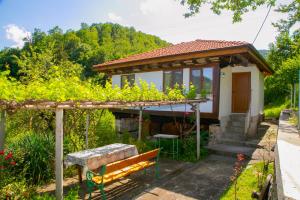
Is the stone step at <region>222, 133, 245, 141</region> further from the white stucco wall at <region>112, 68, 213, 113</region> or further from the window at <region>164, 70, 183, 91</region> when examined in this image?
the window at <region>164, 70, 183, 91</region>

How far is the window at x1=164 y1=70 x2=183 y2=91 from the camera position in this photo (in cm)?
1201

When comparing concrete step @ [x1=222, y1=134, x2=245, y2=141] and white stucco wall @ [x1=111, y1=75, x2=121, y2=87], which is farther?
white stucco wall @ [x1=111, y1=75, x2=121, y2=87]

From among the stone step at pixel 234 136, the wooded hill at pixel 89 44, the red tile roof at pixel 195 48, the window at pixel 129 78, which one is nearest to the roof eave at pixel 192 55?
the red tile roof at pixel 195 48

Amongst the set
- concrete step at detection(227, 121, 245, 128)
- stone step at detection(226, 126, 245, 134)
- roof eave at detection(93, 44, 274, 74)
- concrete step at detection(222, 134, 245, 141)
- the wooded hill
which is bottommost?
concrete step at detection(222, 134, 245, 141)

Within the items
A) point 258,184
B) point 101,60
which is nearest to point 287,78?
point 258,184

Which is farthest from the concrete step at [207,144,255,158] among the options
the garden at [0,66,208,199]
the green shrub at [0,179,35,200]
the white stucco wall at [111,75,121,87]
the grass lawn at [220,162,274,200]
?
the white stucco wall at [111,75,121,87]

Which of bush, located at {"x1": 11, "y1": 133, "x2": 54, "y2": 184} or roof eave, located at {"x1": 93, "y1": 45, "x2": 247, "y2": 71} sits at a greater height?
roof eave, located at {"x1": 93, "y1": 45, "x2": 247, "y2": 71}

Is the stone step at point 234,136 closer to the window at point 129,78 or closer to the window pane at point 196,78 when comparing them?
the window pane at point 196,78

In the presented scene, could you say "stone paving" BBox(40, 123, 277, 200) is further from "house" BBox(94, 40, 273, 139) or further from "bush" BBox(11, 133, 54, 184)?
"house" BBox(94, 40, 273, 139)

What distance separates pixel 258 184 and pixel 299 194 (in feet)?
15.7

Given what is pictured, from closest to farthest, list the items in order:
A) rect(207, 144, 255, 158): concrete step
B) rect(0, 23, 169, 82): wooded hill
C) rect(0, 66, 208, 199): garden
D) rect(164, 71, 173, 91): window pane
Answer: rect(0, 66, 208, 199): garden < rect(207, 144, 255, 158): concrete step < rect(164, 71, 173, 91): window pane < rect(0, 23, 169, 82): wooded hill

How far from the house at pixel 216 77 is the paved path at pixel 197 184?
10.5 feet

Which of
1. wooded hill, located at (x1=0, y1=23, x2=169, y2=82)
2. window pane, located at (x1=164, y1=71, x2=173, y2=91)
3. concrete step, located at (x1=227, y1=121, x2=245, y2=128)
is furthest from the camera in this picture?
wooded hill, located at (x1=0, y1=23, x2=169, y2=82)

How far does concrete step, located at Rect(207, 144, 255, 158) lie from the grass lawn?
1376 millimetres
